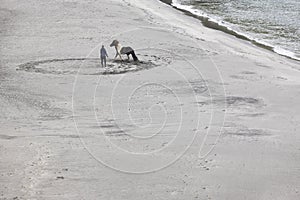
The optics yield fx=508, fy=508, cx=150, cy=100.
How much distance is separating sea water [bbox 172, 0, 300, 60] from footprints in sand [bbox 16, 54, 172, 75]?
7.06 meters

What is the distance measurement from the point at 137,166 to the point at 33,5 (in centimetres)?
2029

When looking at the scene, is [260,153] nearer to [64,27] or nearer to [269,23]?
[64,27]

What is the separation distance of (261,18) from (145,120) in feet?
69.7

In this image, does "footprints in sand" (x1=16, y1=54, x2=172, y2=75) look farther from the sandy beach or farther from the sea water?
the sea water

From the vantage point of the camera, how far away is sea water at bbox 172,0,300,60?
2312 cm

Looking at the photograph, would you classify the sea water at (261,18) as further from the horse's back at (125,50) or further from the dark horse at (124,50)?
the horse's back at (125,50)

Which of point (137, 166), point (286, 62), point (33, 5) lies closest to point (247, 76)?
point (286, 62)

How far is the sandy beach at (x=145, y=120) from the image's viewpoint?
772 centimetres

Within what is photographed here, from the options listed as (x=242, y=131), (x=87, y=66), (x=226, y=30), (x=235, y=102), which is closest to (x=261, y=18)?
(x=226, y=30)

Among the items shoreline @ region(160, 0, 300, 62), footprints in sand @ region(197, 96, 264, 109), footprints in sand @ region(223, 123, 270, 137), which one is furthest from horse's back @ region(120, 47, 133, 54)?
shoreline @ region(160, 0, 300, 62)

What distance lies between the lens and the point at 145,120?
10539mm

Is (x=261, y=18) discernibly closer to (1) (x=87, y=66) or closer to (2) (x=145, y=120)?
(1) (x=87, y=66)

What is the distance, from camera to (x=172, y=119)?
10.6m

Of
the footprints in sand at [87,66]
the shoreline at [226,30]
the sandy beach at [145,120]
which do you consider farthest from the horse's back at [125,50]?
the shoreline at [226,30]
